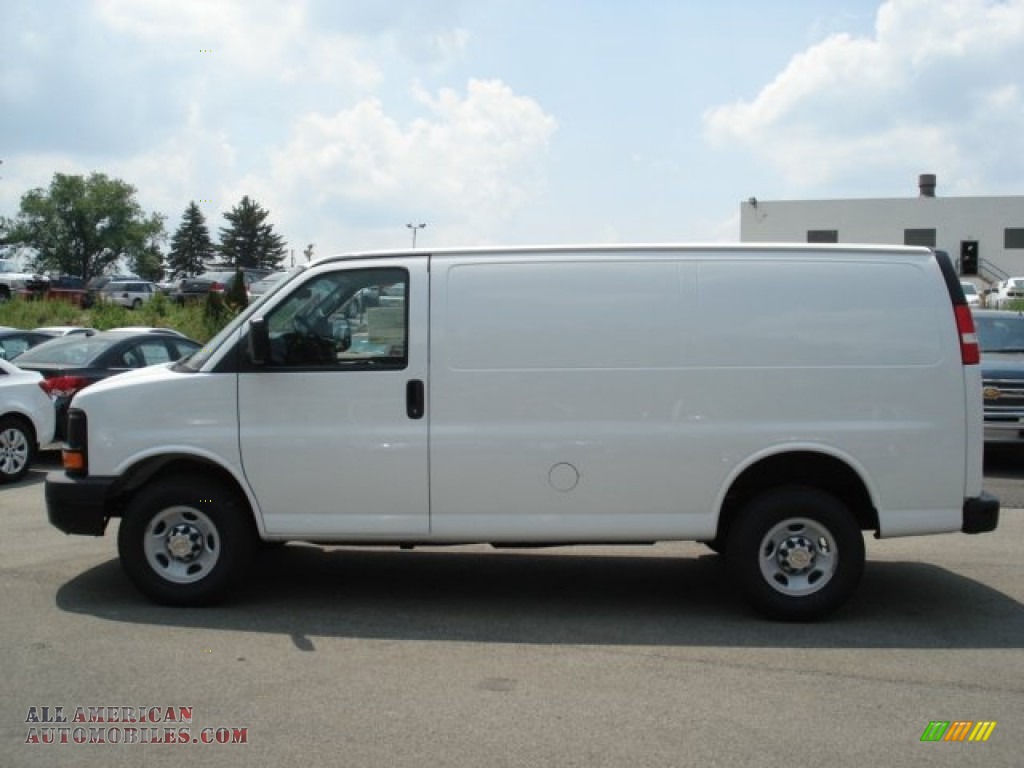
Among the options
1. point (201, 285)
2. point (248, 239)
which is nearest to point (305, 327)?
point (201, 285)

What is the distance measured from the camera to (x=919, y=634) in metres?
6.03

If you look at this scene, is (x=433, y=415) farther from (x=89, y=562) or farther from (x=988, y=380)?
(x=988, y=380)

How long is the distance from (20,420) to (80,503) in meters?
5.75

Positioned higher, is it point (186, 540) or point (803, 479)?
point (803, 479)

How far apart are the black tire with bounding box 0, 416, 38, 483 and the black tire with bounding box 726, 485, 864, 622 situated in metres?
8.49

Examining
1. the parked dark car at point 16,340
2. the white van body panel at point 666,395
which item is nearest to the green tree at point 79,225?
the parked dark car at point 16,340

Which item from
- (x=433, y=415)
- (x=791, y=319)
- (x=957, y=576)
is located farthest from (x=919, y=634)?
(x=433, y=415)

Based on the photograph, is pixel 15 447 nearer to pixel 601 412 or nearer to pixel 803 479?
pixel 601 412

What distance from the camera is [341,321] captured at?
6336 mm

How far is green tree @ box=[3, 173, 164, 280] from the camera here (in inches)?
4272

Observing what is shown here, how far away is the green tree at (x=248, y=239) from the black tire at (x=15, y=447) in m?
97.9

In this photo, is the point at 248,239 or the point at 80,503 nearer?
the point at 80,503

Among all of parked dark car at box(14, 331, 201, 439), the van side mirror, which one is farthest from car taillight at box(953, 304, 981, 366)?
parked dark car at box(14, 331, 201, 439)

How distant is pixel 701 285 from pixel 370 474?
234 cm
